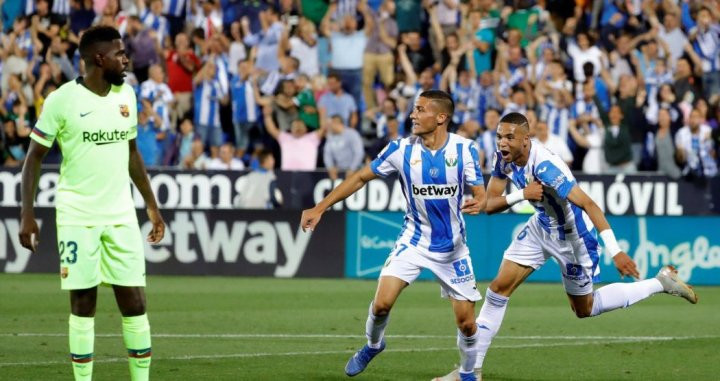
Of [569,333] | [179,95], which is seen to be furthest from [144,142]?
[569,333]

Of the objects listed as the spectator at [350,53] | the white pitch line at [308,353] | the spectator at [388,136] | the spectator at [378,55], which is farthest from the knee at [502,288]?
the spectator at [350,53]

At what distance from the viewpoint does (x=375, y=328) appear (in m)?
10.4

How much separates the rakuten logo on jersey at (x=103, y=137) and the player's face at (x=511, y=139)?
316 centimetres

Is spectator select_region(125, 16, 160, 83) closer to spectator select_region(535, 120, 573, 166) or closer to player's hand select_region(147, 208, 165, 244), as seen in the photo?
spectator select_region(535, 120, 573, 166)

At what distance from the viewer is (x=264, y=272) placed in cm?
2130

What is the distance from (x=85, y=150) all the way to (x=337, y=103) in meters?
15.2

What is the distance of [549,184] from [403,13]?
1489 centimetres

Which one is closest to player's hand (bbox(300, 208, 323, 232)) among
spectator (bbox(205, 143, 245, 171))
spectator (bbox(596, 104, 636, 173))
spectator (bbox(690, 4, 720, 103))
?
spectator (bbox(205, 143, 245, 171))

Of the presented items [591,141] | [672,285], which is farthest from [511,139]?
[591,141]

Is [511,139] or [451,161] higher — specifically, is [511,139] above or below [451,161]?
above

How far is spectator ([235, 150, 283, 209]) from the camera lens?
22.2 meters

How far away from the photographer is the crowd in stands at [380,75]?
886 inches

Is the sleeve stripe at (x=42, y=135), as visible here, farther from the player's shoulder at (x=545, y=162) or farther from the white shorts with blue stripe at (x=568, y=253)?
the white shorts with blue stripe at (x=568, y=253)

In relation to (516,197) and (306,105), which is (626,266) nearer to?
(516,197)
